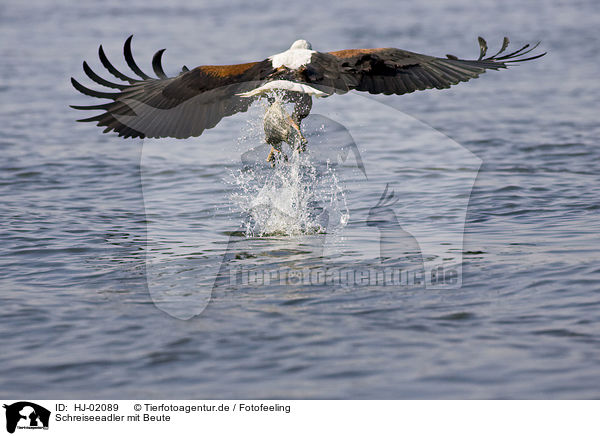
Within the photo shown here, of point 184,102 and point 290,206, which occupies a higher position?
point 184,102

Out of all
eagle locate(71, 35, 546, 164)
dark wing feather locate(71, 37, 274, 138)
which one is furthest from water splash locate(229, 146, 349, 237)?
dark wing feather locate(71, 37, 274, 138)

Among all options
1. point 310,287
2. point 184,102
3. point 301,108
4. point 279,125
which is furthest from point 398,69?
point 310,287

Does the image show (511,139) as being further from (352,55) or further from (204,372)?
(204,372)

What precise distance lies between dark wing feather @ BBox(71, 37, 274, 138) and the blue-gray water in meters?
1.10

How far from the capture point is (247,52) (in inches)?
752

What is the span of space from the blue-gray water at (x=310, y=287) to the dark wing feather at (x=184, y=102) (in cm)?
110

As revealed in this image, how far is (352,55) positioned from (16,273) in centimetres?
335

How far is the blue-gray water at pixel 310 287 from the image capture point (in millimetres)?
4398

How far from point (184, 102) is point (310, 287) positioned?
83.0 inches

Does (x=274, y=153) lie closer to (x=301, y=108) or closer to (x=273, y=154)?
(x=273, y=154)

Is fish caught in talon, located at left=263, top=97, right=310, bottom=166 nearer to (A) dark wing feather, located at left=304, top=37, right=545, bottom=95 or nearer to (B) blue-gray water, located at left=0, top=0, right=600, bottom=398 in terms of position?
(A) dark wing feather, located at left=304, top=37, right=545, bottom=95

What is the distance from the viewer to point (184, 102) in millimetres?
6934

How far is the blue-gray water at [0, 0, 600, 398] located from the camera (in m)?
4.40

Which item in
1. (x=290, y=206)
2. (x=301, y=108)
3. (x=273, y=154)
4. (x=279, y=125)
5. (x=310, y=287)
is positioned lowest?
(x=310, y=287)
